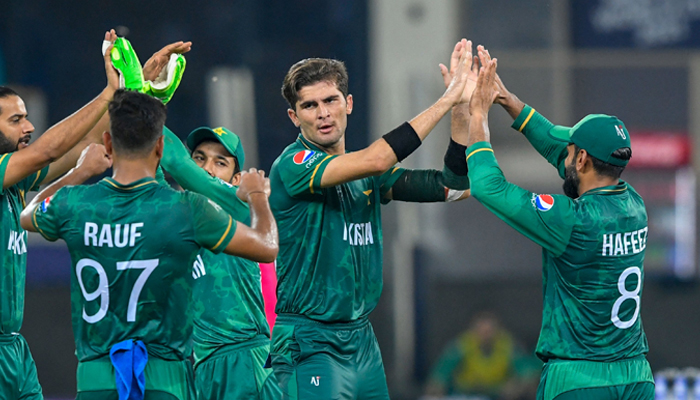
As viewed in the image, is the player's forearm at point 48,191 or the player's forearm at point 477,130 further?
the player's forearm at point 477,130

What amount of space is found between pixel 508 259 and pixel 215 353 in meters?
9.86

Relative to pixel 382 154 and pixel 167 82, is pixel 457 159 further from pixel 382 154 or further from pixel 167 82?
pixel 167 82

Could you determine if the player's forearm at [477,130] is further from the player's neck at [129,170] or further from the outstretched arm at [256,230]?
the player's neck at [129,170]

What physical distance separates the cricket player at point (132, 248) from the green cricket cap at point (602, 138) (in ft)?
5.64

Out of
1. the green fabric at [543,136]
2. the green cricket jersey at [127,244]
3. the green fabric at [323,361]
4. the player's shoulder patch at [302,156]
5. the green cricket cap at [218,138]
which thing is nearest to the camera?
the green cricket jersey at [127,244]

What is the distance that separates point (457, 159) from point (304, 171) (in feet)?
2.79

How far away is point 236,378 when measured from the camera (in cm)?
565

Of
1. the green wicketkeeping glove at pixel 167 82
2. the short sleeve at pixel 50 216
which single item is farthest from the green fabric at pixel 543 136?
the short sleeve at pixel 50 216

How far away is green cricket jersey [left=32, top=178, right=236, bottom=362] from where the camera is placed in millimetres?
4043

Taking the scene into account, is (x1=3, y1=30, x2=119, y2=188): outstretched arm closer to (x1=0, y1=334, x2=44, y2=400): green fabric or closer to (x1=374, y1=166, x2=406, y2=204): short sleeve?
(x1=0, y1=334, x2=44, y2=400): green fabric

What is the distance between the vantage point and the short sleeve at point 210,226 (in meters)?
4.07

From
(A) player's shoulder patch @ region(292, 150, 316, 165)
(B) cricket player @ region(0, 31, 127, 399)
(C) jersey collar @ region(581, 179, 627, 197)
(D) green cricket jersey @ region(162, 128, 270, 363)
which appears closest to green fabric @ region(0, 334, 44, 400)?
(B) cricket player @ region(0, 31, 127, 399)

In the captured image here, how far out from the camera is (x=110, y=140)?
13.8ft

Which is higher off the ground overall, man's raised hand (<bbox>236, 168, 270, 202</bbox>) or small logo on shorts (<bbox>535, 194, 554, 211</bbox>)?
man's raised hand (<bbox>236, 168, 270, 202</bbox>)
